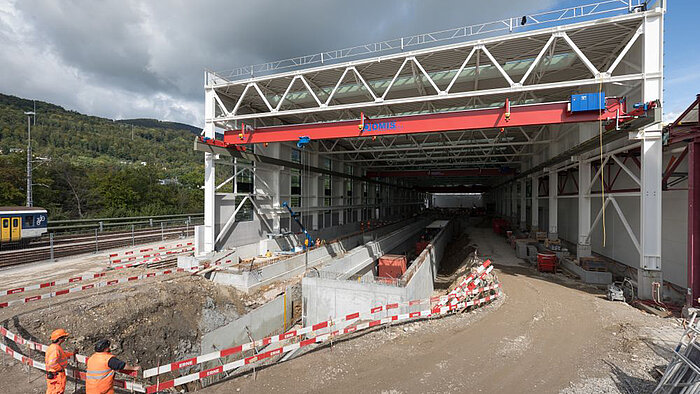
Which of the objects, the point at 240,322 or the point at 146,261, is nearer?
the point at 240,322

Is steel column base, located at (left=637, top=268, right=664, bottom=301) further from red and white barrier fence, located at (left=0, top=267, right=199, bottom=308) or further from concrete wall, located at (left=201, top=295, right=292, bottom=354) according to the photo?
red and white barrier fence, located at (left=0, top=267, right=199, bottom=308)

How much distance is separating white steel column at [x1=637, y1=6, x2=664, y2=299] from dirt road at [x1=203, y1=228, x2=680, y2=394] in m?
1.75

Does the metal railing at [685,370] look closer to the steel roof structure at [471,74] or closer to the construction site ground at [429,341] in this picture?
the construction site ground at [429,341]

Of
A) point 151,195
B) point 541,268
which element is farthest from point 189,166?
point 541,268

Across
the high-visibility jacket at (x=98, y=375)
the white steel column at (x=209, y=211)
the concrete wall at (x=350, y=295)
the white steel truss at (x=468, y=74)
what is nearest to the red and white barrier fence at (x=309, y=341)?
the high-visibility jacket at (x=98, y=375)

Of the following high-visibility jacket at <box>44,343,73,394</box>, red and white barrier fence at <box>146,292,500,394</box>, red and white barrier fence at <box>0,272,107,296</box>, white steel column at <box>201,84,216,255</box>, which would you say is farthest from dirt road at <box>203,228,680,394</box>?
white steel column at <box>201,84,216,255</box>

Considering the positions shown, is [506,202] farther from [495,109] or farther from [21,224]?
[21,224]

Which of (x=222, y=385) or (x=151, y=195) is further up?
(x=151, y=195)

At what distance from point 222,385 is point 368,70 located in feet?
48.1

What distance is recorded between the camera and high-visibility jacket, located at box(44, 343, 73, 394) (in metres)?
4.69

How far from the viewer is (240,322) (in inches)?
440

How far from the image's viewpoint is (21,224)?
53.9 ft

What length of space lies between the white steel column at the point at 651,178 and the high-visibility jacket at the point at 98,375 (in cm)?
1489

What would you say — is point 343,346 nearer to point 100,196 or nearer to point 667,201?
point 667,201
